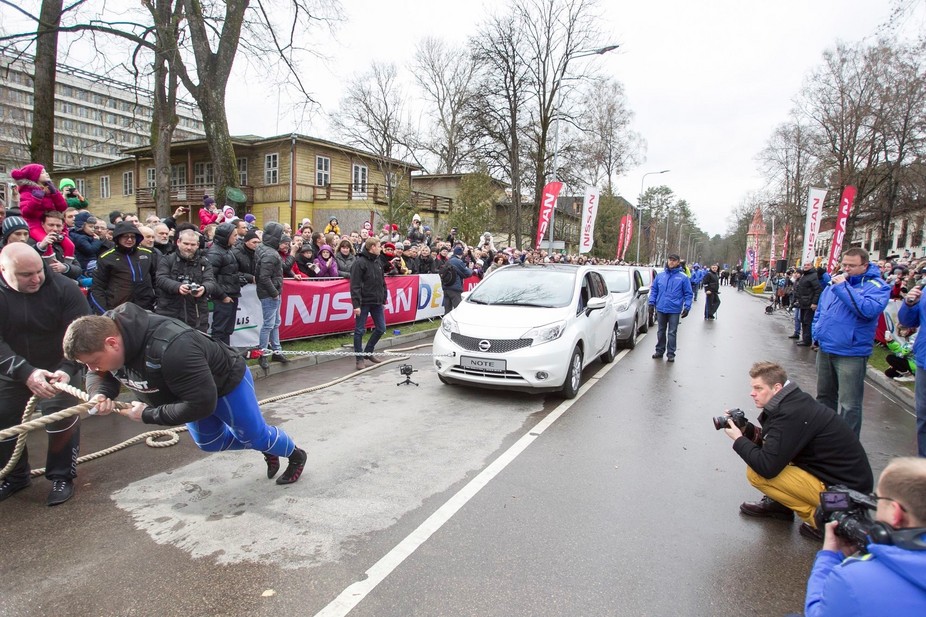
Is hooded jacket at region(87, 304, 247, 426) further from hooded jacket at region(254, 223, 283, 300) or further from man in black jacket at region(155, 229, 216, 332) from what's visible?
hooded jacket at region(254, 223, 283, 300)

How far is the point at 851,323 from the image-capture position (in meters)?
4.88

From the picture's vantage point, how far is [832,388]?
5.28 metres

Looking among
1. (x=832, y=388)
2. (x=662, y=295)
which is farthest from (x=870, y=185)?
(x=832, y=388)

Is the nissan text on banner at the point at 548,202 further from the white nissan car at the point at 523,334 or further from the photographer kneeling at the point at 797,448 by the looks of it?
the photographer kneeling at the point at 797,448

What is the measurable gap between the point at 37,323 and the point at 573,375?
5.44m

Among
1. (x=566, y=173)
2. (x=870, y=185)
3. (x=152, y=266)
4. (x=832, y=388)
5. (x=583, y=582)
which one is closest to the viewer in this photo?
(x=583, y=582)

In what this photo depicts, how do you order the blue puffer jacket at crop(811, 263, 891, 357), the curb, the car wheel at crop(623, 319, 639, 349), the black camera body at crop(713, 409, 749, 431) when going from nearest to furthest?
the black camera body at crop(713, 409, 749, 431)
the blue puffer jacket at crop(811, 263, 891, 357)
the curb
the car wheel at crop(623, 319, 639, 349)

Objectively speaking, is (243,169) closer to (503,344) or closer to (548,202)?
(548,202)

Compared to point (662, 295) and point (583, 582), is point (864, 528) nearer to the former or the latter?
point (583, 582)

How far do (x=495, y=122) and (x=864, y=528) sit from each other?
29.3 m

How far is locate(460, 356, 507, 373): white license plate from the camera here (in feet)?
20.3

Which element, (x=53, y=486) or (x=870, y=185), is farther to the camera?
(x=870, y=185)

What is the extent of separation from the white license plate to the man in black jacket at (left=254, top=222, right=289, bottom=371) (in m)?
3.01

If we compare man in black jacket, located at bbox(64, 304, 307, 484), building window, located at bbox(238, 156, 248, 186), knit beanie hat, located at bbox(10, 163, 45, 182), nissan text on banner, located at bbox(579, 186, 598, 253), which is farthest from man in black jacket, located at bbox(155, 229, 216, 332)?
building window, located at bbox(238, 156, 248, 186)
